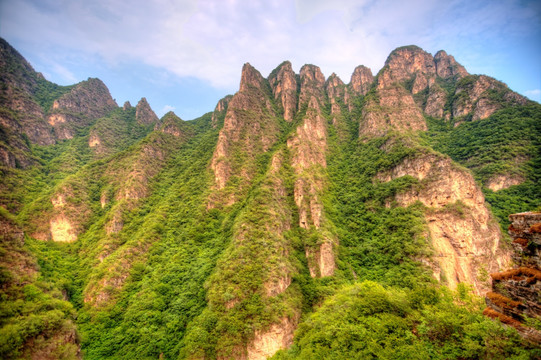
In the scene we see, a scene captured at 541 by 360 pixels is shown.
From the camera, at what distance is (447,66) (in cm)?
14762

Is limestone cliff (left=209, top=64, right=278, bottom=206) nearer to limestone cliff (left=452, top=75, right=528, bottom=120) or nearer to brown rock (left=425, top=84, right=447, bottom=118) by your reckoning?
brown rock (left=425, top=84, right=447, bottom=118)

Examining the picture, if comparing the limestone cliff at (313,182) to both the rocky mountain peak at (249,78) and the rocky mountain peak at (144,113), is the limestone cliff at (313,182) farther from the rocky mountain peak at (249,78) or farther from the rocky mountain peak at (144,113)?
the rocky mountain peak at (144,113)

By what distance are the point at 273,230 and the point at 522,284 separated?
160 ft

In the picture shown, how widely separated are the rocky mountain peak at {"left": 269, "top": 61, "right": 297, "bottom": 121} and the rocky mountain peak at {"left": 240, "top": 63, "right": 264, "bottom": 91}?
12.7 metres

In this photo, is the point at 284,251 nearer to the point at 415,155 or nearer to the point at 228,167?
the point at 228,167

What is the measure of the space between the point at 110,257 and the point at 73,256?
1382 cm

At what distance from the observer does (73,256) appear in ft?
200

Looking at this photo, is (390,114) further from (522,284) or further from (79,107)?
(79,107)

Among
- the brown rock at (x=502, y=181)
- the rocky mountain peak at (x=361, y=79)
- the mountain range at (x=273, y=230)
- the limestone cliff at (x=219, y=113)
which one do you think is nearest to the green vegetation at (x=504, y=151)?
the brown rock at (x=502, y=181)

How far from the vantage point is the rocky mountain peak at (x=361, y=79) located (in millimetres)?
146375

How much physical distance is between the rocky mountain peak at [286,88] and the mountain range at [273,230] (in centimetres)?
349

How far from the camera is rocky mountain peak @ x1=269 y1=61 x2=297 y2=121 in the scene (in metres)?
123

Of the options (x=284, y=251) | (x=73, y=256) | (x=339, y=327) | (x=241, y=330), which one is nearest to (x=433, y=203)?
(x=284, y=251)

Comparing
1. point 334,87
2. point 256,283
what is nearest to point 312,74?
point 334,87
